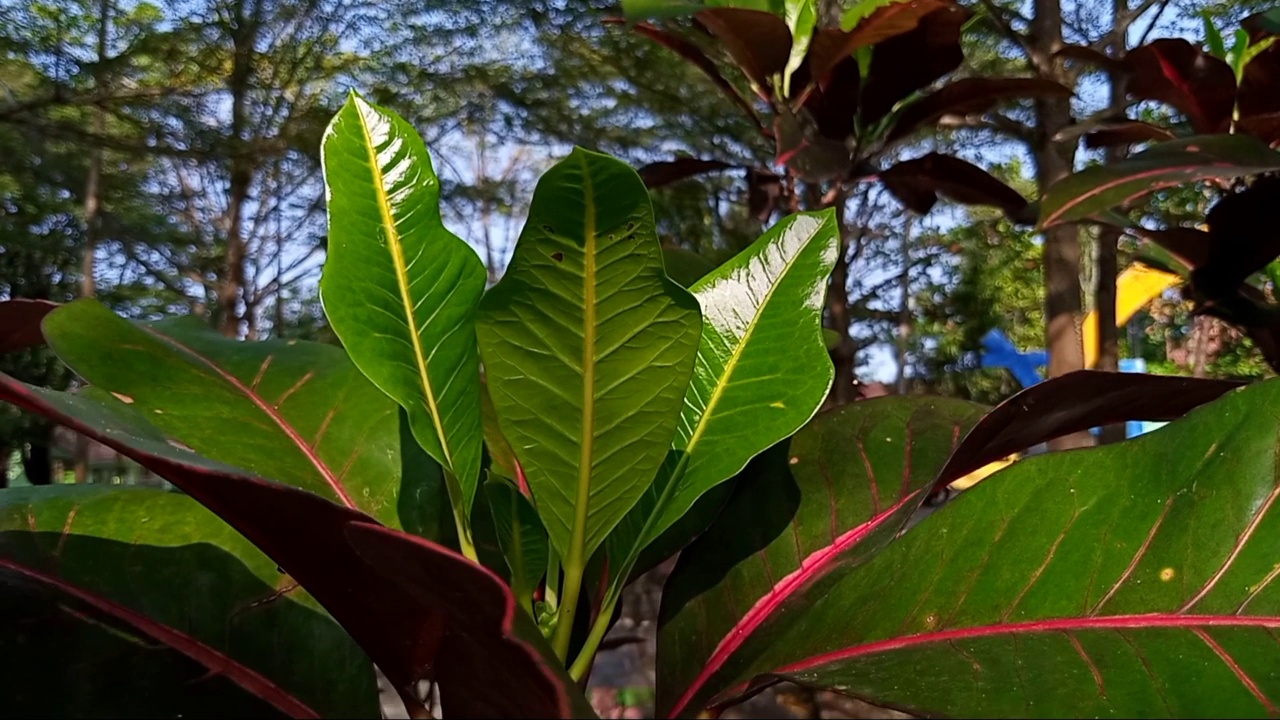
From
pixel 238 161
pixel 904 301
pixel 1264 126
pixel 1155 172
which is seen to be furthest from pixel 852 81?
pixel 904 301

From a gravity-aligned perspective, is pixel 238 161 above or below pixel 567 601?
above

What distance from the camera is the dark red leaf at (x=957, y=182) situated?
1115mm

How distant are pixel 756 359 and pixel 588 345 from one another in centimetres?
11

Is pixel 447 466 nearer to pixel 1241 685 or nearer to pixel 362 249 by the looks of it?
pixel 362 249

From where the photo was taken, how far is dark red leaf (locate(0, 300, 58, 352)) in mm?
451

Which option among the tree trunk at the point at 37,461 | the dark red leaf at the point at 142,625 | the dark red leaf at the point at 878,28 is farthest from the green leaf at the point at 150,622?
the tree trunk at the point at 37,461

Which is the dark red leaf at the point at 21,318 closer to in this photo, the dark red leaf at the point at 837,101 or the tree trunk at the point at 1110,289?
the dark red leaf at the point at 837,101

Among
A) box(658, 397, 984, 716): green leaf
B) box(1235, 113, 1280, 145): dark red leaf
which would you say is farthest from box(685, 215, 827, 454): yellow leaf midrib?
box(1235, 113, 1280, 145): dark red leaf

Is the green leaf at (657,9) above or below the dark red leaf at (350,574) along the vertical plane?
above

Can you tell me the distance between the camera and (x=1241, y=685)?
0.99ft

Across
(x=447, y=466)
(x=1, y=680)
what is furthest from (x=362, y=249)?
(x=1, y=680)

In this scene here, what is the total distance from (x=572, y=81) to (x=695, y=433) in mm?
6038

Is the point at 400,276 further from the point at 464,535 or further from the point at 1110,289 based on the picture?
the point at 1110,289

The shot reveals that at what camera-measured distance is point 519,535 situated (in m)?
0.42
